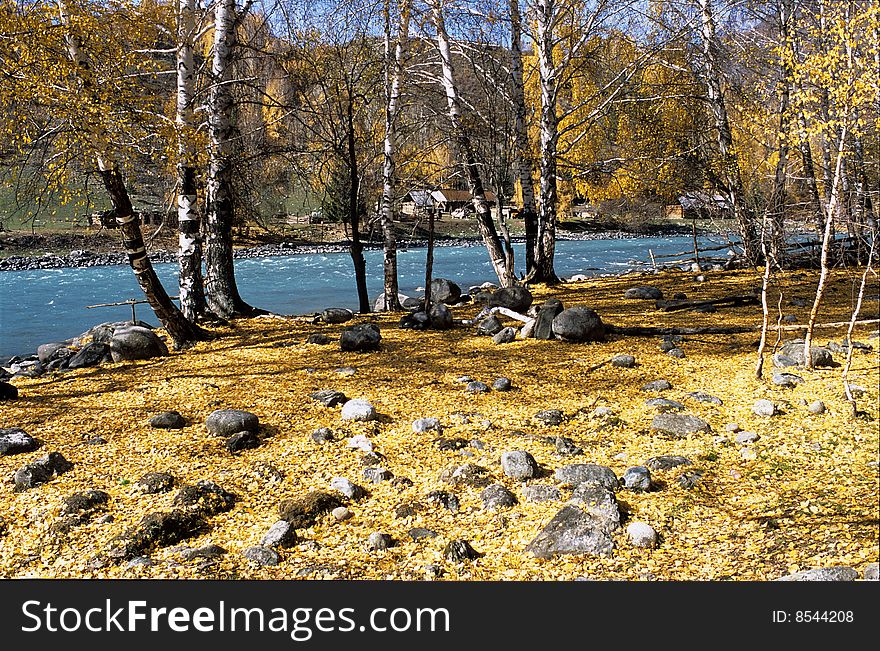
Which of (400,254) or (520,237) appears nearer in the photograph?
(400,254)

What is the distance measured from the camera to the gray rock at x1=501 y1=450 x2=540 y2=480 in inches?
167

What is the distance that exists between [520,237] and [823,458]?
33.2m

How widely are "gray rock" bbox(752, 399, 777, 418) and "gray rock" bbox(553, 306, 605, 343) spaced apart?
2850 millimetres

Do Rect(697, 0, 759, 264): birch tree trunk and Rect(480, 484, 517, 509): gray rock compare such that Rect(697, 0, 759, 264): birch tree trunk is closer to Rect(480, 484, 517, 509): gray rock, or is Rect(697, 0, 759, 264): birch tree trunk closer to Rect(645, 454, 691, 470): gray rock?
Rect(645, 454, 691, 470): gray rock

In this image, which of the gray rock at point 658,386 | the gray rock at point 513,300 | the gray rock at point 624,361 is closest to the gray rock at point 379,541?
the gray rock at point 658,386

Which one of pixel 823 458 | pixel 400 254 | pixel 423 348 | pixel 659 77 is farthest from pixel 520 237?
pixel 823 458

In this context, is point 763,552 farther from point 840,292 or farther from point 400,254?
point 400,254

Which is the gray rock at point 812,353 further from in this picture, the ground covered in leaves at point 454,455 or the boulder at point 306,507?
the boulder at point 306,507

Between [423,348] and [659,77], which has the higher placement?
[659,77]

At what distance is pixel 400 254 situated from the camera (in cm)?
3309

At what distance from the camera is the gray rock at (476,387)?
20.0 feet

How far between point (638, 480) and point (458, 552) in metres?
1.23

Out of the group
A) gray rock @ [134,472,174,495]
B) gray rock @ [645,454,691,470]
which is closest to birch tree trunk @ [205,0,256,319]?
gray rock @ [134,472,174,495]

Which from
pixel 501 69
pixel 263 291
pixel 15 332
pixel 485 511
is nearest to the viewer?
pixel 485 511
